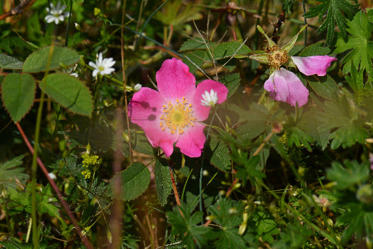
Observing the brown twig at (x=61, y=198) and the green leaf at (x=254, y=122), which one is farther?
the green leaf at (x=254, y=122)

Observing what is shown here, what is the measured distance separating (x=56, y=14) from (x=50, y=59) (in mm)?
600

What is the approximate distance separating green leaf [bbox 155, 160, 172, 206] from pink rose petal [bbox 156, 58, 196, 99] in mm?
296

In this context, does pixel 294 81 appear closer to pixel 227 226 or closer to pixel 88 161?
pixel 227 226

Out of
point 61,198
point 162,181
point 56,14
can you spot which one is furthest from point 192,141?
point 56,14

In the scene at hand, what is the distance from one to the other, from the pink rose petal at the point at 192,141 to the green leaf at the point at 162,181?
0.32 feet

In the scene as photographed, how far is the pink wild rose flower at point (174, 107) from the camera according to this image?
1.47m

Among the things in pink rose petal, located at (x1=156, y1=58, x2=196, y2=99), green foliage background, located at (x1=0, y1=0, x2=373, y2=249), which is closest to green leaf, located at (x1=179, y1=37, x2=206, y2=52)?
green foliage background, located at (x1=0, y1=0, x2=373, y2=249)

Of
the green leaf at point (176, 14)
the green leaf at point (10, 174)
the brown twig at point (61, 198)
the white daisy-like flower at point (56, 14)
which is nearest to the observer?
the brown twig at point (61, 198)

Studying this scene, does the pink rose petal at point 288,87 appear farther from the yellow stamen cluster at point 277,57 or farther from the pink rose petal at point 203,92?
the pink rose petal at point 203,92

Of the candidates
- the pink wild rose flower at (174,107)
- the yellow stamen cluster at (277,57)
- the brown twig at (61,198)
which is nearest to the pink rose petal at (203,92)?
the pink wild rose flower at (174,107)

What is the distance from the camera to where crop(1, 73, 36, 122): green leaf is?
4.15ft

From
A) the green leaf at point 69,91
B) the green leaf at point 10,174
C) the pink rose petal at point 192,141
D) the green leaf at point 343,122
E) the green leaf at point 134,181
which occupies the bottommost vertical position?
the green leaf at point 10,174

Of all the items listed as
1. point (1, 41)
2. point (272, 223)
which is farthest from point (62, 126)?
point (272, 223)

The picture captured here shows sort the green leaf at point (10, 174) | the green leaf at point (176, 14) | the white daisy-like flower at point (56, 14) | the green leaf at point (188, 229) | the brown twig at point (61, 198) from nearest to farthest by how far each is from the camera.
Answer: the green leaf at point (188, 229), the brown twig at point (61, 198), the green leaf at point (10, 174), the white daisy-like flower at point (56, 14), the green leaf at point (176, 14)
